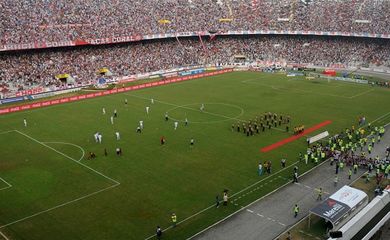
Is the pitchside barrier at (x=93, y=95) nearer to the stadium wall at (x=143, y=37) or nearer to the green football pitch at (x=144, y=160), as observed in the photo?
the green football pitch at (x=144, y=160)

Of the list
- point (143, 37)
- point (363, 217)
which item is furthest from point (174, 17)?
point (363, 217)

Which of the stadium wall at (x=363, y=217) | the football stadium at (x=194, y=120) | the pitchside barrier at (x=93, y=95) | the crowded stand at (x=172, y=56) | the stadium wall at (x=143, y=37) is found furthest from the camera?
the crowded stand at (x=172, y=56)

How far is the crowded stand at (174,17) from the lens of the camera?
7456 cm

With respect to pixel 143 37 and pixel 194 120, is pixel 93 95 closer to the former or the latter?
pixel 194 120

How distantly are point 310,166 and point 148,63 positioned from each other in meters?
56.6

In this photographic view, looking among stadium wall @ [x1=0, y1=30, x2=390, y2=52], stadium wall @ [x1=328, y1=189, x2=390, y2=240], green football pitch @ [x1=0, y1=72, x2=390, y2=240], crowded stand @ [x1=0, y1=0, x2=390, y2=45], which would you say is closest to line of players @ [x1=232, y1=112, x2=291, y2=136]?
green football pitch @ [x1=0, y1=72, x2=390, y2=240]

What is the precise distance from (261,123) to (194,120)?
841 cm

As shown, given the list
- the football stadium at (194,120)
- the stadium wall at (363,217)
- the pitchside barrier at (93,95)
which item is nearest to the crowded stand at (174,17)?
the football stadium at (194,120)

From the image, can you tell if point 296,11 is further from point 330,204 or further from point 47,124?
point 330,204

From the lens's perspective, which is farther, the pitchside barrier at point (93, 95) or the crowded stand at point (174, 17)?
the crowded stand at point (174, 17)

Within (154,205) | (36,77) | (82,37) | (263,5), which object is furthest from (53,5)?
(154,205)

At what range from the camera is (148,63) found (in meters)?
85.0

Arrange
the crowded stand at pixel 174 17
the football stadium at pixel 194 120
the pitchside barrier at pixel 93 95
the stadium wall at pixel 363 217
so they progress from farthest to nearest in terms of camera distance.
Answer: the crowded stand at pixel 174 17, the pitchside barrier at pixel 93 95, the football stadium at pixel 194 120, the stadium wall at pixel 363 217

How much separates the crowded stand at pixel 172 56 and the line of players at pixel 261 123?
121 ft
